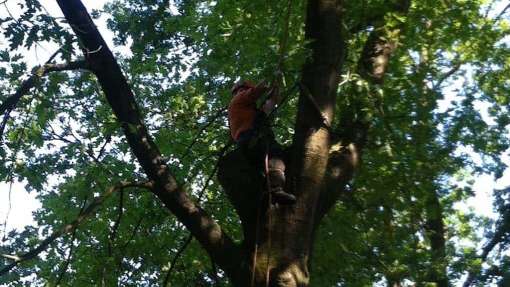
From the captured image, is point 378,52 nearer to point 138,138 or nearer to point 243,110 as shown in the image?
point 243,110

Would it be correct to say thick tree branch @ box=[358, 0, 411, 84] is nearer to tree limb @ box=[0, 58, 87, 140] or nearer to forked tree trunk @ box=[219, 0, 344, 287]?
forked tree trunk @ box=[219, 0, 344, 287]

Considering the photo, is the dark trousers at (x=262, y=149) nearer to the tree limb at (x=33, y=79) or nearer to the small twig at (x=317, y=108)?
the small twig at (x=317, y=108)

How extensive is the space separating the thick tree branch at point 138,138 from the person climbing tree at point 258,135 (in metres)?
0.53

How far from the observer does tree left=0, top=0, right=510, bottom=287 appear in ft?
13.6

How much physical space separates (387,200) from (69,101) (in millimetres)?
4376

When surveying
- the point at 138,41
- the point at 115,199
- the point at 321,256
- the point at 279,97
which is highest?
the point at 138,41

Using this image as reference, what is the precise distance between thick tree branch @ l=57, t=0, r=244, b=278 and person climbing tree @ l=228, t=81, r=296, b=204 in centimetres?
53

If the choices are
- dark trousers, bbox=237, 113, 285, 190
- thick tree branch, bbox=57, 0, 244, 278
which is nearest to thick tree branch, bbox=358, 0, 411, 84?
dark trousers, bbox=237, 113, 285, 190

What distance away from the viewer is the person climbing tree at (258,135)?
3.96 metres

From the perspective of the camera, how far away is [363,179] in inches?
238

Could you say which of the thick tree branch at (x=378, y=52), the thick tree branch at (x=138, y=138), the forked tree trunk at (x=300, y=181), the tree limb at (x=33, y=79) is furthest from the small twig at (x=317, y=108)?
the tree limb at (x=33, y=79)

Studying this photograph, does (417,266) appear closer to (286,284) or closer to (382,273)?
(382,273)

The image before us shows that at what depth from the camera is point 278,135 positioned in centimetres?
639

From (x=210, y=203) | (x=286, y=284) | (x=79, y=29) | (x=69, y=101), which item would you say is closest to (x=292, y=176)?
(x=286, y=284)
